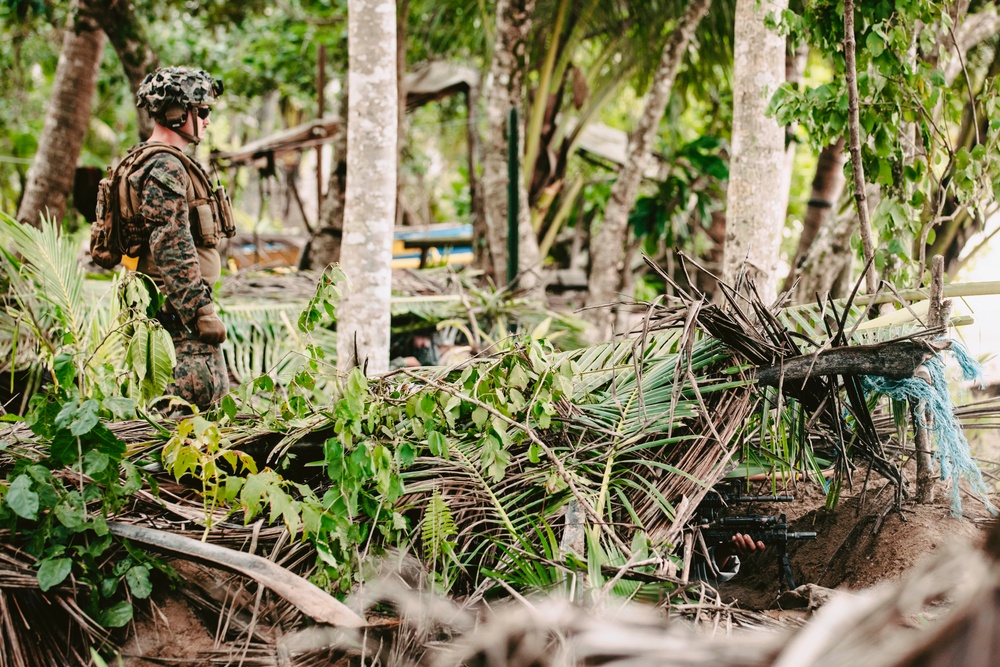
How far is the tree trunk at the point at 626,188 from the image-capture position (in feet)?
24.5

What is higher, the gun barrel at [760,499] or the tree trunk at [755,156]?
the tree trunk at [755,156]

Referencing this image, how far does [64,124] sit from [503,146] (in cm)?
405

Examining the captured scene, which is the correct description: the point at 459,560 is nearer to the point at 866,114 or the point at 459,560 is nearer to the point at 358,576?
the point at 358,576

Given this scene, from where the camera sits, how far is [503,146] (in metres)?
7.55

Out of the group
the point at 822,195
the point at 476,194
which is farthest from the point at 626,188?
the point at 476,194

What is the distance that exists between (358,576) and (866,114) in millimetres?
3028

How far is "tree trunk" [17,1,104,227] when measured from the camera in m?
7.58

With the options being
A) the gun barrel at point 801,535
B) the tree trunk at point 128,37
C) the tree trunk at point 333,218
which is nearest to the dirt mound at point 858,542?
the gun barrel at point 801,535

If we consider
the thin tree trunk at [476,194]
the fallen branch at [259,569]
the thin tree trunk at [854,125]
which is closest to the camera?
the fallen branch at [259,569]

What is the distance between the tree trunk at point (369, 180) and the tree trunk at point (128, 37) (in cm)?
379

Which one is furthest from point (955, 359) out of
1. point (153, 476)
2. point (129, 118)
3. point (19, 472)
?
point (129, 118)

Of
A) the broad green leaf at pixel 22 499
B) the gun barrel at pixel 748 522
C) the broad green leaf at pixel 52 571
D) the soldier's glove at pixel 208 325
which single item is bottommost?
the gun barrel at pixel 748 522

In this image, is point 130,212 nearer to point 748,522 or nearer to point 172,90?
point 172,90

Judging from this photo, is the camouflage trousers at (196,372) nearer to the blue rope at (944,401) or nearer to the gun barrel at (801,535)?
the gun barrel at (801,535)
